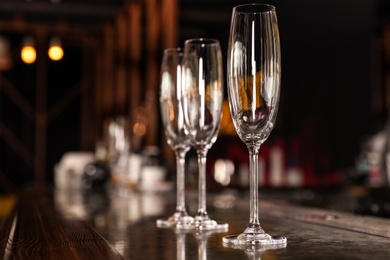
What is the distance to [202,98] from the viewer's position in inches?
41.2

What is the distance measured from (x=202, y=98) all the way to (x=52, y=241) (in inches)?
12.8

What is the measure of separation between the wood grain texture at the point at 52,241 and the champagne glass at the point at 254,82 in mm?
182

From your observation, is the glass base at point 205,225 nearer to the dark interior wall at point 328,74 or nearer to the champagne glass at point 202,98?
the champagne glass at point 202,98

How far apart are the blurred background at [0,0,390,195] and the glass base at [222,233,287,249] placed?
2.09 m

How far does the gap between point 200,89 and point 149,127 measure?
408 centimetres

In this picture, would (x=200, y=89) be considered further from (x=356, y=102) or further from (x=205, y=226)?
(x=356, y=102)

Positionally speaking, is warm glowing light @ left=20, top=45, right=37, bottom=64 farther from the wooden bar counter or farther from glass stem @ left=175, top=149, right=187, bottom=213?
glass stem @ left=175, top=149, right=187, bottom=213

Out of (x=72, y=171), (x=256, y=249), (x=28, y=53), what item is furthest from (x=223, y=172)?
(x=256, y=249)

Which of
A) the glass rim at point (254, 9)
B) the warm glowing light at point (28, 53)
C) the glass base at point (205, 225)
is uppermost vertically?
the warm glowing light at point (28, 53)

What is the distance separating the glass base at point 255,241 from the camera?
2.68 ft

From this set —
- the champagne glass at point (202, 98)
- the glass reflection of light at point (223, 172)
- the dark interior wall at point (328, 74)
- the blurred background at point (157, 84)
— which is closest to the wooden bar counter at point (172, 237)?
the champagne glass at point (202, 98)

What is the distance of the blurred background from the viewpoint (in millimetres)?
5016

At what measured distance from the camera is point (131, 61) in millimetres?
5961

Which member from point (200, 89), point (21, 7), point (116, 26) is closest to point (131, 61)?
point (116, 26)
